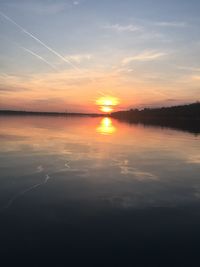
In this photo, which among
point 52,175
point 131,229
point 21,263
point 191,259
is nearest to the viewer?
point 21,263

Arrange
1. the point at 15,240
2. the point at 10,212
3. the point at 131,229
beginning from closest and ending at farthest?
the point at 15,240
the point at 131,229
the point at 10,212

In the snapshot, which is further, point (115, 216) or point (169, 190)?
point (169, 190)

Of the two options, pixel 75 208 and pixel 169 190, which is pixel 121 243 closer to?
pixel 75 208

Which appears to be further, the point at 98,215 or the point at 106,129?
the point at 106,129

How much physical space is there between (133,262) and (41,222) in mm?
3606

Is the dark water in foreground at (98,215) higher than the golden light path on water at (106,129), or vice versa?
the dark water in foreground at (98,215)

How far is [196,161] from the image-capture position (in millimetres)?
23734

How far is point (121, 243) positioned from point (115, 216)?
205 centimetres

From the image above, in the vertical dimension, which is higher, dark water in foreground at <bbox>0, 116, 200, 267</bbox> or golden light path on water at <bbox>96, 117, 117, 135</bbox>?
dark water in foreground at <bbox>0, 116, 200, 267</bbox>

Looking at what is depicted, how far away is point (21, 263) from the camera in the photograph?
777cm

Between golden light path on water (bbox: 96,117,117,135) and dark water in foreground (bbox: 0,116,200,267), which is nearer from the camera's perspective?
dark water in foreground (bbox: 0,116,200,267)

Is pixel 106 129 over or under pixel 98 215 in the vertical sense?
under

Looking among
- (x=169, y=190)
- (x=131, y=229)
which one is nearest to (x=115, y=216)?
(x=131, y=229)

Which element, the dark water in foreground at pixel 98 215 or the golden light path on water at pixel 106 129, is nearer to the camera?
the dark water in foreground at pixel 98 215
